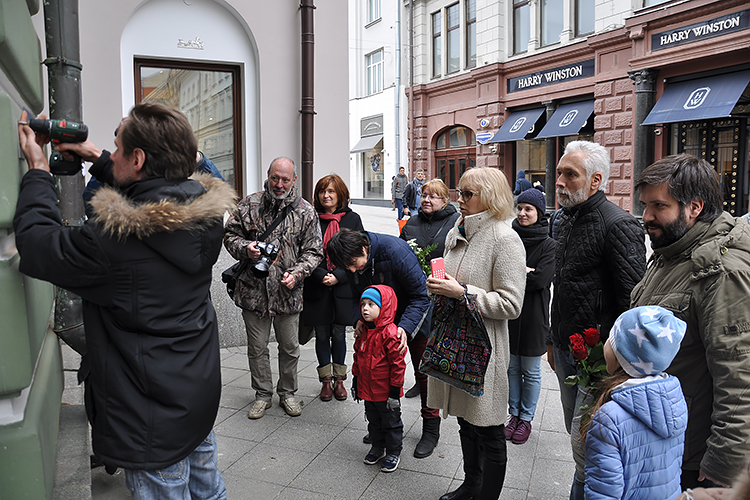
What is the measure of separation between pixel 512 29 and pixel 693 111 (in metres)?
8.91

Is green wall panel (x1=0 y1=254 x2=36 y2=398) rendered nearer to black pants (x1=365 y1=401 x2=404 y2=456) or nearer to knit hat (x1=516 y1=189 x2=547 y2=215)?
black pants (x1=365 y1=401 x2=404 y2=456)

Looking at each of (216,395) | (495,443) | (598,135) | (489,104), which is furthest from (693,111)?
(216,395)

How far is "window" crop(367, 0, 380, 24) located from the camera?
3303 cm

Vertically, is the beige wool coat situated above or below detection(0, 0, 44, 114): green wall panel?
below

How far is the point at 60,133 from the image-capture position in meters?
2.10

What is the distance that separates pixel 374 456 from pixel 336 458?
28cm

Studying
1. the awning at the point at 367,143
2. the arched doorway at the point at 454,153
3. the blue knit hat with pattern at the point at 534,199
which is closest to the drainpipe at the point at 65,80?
the blue knit hat with pattern at the point at 534,199

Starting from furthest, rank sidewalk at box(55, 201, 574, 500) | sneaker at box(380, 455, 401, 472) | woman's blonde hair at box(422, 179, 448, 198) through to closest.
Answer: woman's blonde hair at box(422, 179, 448, 198) → sneaker at box(380, 455, 401, 472) → sidewalk at box(55, 201, 574, 500)

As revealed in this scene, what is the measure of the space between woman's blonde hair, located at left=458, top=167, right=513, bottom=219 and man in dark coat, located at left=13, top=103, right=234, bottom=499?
152 cm

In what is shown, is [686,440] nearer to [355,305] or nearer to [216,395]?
[216,395]

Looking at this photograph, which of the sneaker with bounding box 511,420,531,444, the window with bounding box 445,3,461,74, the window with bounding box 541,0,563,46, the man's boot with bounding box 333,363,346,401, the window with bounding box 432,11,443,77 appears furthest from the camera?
the window with bounding box 432,11,443,77

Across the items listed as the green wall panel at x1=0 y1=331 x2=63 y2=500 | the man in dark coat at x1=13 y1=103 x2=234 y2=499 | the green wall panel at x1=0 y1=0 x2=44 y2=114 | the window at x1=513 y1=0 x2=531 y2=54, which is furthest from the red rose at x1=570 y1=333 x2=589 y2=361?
the window at x1=513 y1=0 x2=531 y2=54

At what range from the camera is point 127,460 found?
214cm

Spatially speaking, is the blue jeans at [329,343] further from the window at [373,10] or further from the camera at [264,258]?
the window at [373,10]
